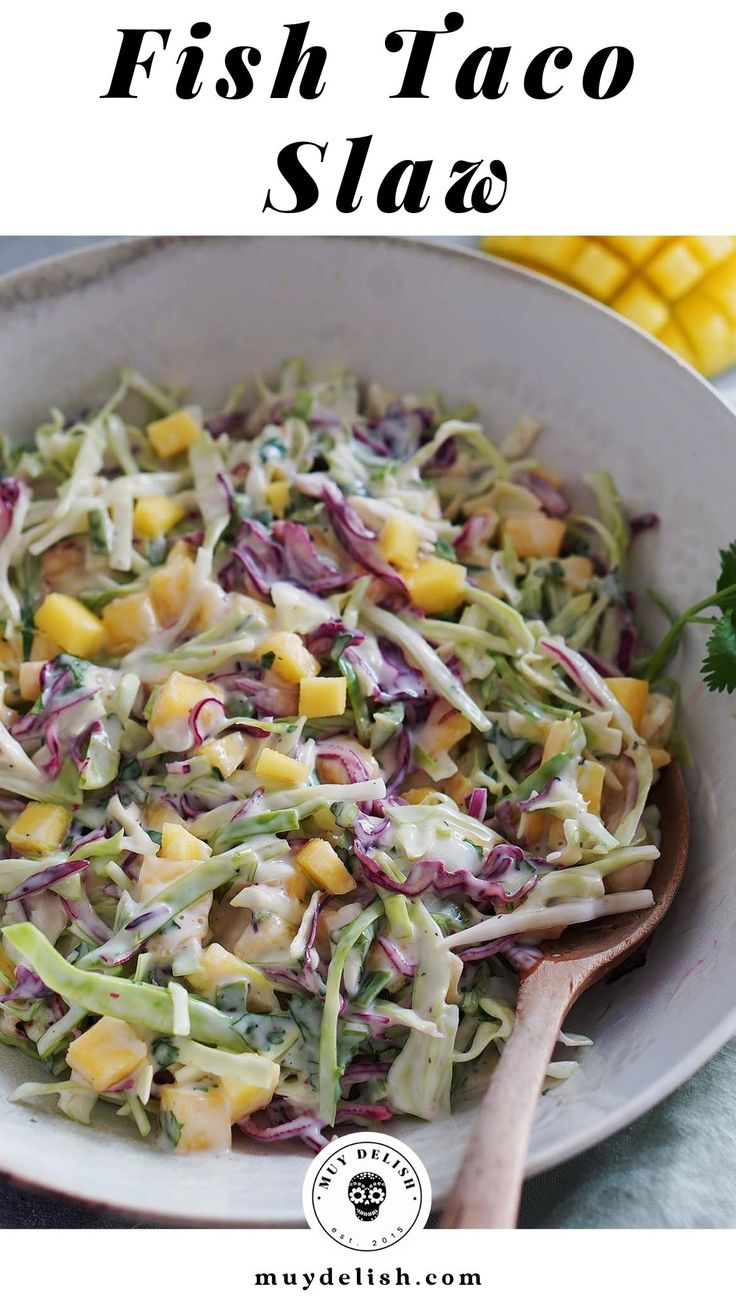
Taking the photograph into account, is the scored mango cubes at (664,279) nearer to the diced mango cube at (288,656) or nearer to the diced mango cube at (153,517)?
the diced mango cube at (153,517)

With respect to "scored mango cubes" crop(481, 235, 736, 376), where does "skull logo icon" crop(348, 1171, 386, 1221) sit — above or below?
below

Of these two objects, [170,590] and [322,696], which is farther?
[170,590]

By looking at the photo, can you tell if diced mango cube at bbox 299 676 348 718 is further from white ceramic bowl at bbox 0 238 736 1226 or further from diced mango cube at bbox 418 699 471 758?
white ceramic bowl at bbox 0 238 736 1226

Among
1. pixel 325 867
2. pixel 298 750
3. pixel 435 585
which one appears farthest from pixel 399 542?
pixel 325 867

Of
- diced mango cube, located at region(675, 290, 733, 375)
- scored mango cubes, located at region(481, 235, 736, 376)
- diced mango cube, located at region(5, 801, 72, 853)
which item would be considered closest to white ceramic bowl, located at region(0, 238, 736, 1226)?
diced mango cube, located at region(5, 801, 72, 853)

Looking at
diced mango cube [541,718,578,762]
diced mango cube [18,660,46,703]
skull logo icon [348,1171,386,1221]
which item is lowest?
skull logo icon [348,1171,386,1221]

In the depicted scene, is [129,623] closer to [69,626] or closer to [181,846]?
[69,626]
